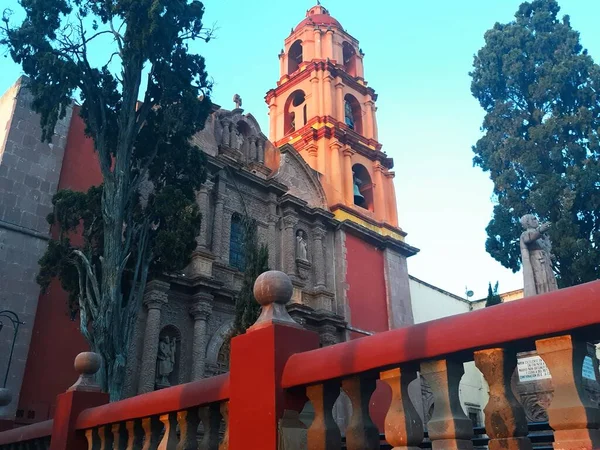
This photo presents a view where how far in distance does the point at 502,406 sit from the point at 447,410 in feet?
0.71

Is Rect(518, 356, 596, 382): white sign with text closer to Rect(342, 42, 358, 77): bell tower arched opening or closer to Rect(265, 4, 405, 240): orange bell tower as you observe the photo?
Rect(265, 4, 405, 240): orange bell tower

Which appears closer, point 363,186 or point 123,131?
point 123,131

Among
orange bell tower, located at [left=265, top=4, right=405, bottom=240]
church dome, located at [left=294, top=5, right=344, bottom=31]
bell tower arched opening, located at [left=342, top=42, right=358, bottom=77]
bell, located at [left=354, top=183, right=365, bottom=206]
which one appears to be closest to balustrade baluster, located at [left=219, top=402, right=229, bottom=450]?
orange bell tower, located at [left=265, top=4, right=405, bottom=240]

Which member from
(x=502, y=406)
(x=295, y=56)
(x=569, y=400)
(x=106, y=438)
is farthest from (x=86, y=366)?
(x=295, y=56)

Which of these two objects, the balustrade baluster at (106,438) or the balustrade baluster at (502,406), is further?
the balustrade baluster at (106,438)

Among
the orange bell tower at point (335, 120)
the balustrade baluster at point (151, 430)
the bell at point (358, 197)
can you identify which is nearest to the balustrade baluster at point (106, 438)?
the balustrade baluster at point (151, 430)

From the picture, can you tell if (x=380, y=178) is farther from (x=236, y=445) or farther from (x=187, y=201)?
(x=236, y=445)

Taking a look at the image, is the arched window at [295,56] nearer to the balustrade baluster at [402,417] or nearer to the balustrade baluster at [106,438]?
the balustrade baluster at [106,438]

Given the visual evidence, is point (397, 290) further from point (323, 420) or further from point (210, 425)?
point (323, 420)

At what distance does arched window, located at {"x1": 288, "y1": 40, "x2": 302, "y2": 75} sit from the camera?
24.7 m

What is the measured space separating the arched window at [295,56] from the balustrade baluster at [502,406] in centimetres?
2353

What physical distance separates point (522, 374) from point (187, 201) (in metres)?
6.85

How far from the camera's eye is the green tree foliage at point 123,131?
10172 millimetres

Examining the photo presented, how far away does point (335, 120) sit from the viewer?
68.5ft
